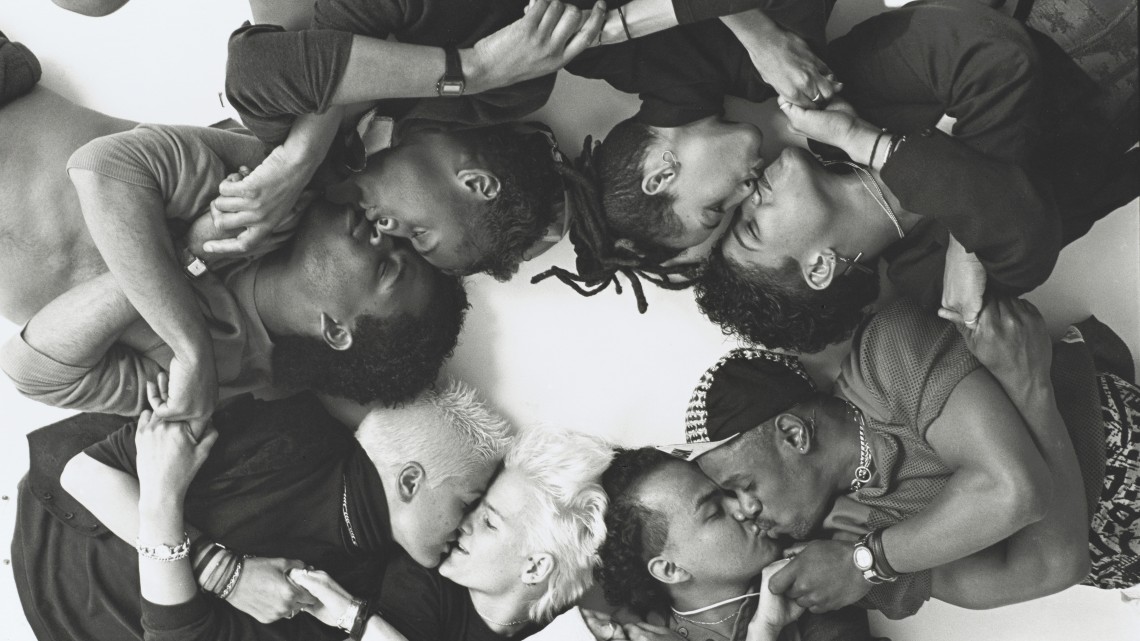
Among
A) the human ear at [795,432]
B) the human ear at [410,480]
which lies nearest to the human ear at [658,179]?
the human ear at [795,432]

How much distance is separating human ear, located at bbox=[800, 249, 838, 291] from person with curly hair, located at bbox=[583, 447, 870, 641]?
18.3 inches

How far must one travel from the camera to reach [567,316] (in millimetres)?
1994

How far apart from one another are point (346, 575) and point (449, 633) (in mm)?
256

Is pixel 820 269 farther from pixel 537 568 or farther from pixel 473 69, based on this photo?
pixel 537 568

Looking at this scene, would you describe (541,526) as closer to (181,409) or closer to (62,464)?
(181,409)

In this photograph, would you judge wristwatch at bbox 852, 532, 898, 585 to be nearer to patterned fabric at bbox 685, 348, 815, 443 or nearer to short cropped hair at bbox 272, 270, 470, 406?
patterned fabric at bbox 685, 348, 815, 443

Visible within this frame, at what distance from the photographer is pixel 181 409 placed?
5.99 feet

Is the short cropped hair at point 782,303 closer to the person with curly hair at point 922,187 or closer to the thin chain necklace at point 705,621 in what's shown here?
the person with curly hair at point 922,187

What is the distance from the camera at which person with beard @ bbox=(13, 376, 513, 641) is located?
1.91 meters

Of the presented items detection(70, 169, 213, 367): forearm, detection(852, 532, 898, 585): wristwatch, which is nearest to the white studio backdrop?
detection(852, 532, 898, 585): wristwatch

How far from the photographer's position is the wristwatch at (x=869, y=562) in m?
1.79

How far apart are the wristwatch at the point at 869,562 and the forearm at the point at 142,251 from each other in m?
1.35

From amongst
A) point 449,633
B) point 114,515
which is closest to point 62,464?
point 114,515

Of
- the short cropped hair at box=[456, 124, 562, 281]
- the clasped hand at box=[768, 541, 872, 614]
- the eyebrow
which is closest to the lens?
the short cropped hair at box=[456, 124, 562, 281]
